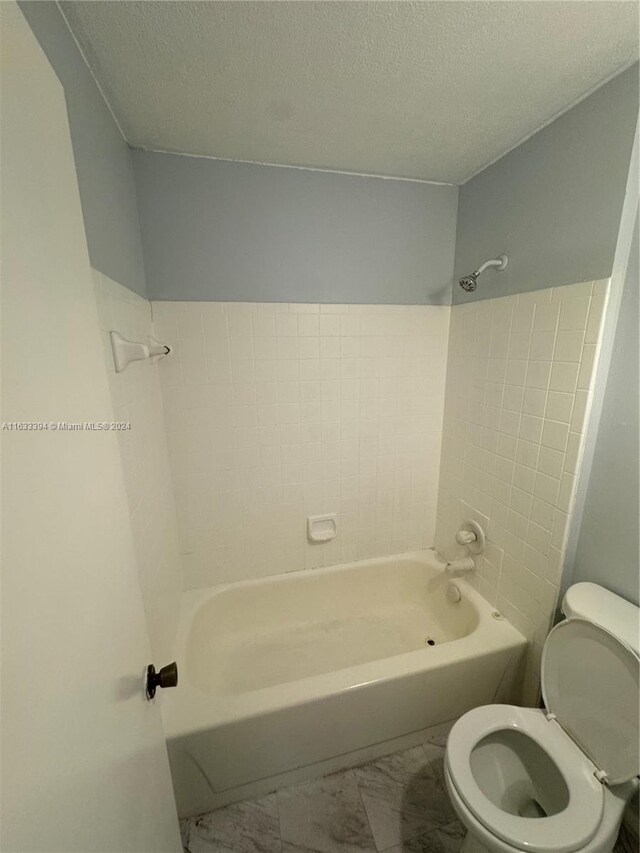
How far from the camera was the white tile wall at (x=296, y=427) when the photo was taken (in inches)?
58.2

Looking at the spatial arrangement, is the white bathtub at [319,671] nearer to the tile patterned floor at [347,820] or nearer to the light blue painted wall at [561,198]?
the tile patterned floor at [347,820]

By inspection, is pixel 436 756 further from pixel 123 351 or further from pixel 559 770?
pixel 123 351

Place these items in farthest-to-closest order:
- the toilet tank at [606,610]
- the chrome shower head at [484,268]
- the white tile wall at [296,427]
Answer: the white tile wall at [296,427] < the chrome shower head at [484,268] < the toilet tank at [606,610]

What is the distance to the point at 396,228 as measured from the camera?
1.52 meters

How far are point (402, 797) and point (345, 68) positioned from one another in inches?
93.0

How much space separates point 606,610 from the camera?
0.99 meters

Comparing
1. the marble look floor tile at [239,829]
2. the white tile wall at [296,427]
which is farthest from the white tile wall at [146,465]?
the marble look floor tile at [239,829]

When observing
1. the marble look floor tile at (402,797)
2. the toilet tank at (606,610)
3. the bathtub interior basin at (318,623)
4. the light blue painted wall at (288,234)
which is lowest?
the marble look floor tile at (402,797)

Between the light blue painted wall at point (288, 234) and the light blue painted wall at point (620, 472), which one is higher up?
the light blue painted wall at point (288, 234)

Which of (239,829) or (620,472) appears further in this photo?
(239,829)

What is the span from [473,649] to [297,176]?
206 centimetres

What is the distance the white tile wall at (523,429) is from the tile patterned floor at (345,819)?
Answer: 0.55 metres

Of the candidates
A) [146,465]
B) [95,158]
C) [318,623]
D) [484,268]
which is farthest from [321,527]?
[95,158]

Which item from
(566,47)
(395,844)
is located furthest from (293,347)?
(395,844)
